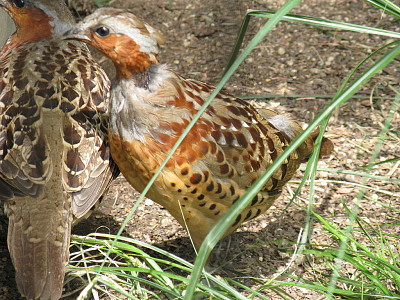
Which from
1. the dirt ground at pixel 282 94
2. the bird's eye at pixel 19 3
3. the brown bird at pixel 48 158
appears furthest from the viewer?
the bird's eye at pixel 19 3

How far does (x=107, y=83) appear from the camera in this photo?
350 centimetres

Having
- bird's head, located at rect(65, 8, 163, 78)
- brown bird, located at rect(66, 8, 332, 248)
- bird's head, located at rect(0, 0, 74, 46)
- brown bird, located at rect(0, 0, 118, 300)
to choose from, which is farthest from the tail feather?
bird's head, located at rect(0, 0, 74, 46)

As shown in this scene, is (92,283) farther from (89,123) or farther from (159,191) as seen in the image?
(89,123)

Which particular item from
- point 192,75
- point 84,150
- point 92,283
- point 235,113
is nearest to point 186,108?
point 235,113

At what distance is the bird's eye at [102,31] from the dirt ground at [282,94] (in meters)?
1.13

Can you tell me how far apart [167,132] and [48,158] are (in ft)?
1.95

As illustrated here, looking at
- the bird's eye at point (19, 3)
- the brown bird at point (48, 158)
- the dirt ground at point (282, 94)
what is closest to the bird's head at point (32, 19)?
the bird's eye at point (19, 3)

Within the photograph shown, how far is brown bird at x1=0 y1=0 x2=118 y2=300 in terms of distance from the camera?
2.79 meters

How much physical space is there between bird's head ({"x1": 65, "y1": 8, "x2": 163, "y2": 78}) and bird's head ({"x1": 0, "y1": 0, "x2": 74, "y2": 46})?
1.24 meters

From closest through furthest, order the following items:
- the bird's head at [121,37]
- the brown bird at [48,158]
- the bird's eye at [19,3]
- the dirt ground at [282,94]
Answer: the bird's head at [121,37], the brown bird at [48,158], the dirt ground at [282,94], the bird's eye at [19,3]

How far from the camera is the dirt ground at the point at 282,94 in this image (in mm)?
3484

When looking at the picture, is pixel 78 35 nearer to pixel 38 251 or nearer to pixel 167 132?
pixel 167 132

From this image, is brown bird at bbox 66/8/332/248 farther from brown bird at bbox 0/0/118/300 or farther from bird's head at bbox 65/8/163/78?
brown bird at bbox 0/0/118/300

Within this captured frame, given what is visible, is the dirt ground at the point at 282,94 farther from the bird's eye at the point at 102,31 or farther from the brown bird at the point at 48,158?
the bird's eye at the point at 102,31
